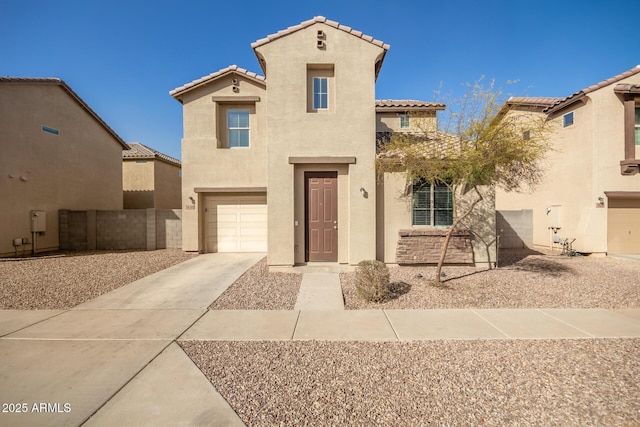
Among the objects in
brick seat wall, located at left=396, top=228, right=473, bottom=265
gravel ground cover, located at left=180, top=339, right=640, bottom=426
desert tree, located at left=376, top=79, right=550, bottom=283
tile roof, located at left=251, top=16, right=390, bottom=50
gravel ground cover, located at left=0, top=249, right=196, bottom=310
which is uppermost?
tile roof, located at left=251, top=16, right=390, bottom=50

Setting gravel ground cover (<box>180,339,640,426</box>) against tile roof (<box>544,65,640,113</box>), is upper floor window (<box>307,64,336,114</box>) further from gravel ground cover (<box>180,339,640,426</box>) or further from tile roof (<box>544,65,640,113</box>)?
tile roof (<box>544,65,640,113</box>)

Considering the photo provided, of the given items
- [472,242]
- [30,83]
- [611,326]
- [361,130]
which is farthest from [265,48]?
[30,83]

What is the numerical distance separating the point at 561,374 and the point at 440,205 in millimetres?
5977

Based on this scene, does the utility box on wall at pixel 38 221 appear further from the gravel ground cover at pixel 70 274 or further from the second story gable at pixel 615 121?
the second story gable at pixel 615 121

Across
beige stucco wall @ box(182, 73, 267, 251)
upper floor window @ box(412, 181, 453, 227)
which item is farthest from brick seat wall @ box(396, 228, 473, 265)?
beige stucco wall @ box(182, 73, 267, 251)

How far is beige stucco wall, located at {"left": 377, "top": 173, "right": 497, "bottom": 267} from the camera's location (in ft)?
28.7

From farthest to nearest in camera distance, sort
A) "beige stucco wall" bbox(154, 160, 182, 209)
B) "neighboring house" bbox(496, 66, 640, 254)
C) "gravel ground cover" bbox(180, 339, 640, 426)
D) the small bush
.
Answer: "beige stucco wall" bbox(154, 160, 182, 209), "neighboring house" bbox(496, 66, 640, 254), the small bush, "gravel ground cover" bbox(180, 339, 640, 426)

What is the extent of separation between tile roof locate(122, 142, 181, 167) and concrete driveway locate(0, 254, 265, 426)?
54.0 feet

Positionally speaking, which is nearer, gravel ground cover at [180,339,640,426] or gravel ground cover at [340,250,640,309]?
gravel ground cover at [180,339,640,426]

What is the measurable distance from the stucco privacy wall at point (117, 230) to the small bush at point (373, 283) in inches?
400

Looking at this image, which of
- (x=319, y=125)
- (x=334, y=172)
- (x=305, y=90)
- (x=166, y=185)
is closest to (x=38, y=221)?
(x=166, y=185)

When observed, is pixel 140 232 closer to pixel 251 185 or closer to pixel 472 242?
pixel 251 185

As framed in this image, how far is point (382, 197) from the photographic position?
8797 mm

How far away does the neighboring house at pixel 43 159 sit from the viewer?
11.2 metres
